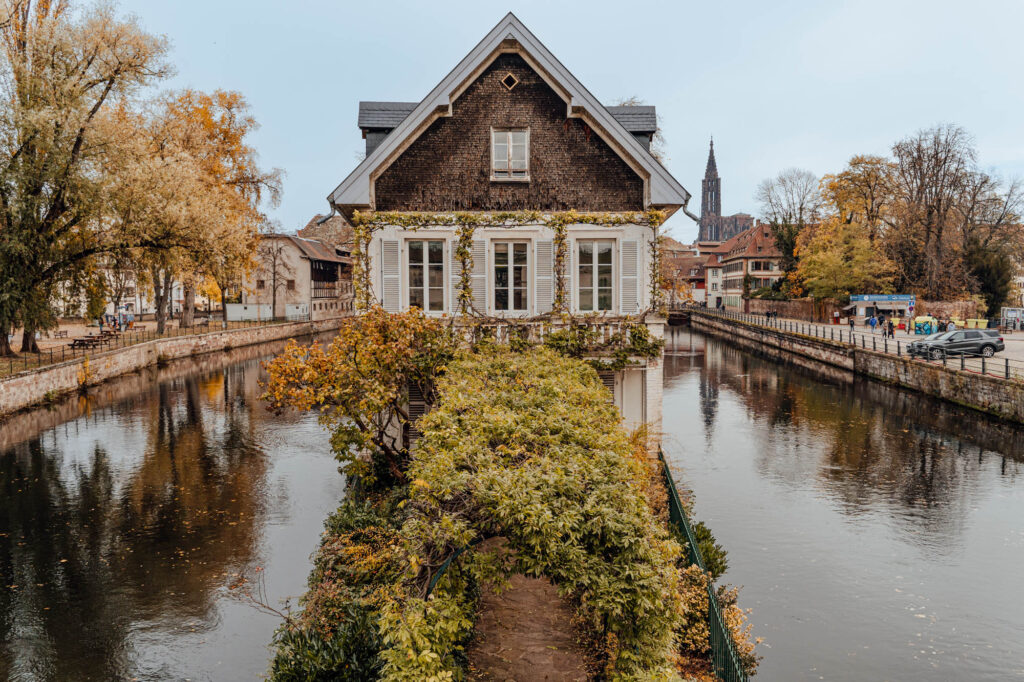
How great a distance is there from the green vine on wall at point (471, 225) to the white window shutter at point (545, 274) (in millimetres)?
124

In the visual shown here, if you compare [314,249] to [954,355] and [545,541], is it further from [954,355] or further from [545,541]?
[545,541]

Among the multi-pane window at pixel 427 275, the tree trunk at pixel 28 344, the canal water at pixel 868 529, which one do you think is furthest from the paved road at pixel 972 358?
the tree trunk at pixel 28 344

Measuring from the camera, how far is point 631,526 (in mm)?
6176

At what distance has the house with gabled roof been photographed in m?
17.0

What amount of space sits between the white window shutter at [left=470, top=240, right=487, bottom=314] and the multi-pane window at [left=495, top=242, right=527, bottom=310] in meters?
0.34

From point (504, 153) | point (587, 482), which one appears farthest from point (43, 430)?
point (587, 482)

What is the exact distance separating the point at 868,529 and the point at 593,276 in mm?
8625

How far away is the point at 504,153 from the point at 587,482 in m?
12.2

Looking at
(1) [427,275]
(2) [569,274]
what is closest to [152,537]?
(1) [427,275]

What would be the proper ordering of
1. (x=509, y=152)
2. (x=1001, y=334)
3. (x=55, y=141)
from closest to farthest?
(x=509, y=152), (x=55, y=141), (x=1001, y=334)

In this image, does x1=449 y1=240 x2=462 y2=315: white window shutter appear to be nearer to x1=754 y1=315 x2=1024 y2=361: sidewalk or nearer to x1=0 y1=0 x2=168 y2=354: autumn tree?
x1=0 y1=0 x2=168 y2=354: autumn tree

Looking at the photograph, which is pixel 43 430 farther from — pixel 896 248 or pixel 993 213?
pixel 993 213

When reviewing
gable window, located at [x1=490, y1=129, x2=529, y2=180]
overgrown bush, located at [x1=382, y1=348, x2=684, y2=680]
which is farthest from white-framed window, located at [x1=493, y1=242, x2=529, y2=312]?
overgrown bush, located at [x1=382, y1=348, x2=684, y2=680]

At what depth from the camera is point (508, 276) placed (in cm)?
1734
